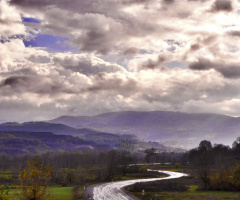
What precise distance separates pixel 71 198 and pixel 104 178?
73254mm

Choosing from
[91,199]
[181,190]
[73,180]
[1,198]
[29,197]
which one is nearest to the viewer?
[1,198]

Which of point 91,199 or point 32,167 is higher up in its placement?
point 32,167

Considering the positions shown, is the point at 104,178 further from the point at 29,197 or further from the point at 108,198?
the point at 29,197

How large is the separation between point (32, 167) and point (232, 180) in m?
74.2

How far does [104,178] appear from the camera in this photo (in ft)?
510

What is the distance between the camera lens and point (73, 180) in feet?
487

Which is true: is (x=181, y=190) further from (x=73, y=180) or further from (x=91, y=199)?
(x=73, y=180)

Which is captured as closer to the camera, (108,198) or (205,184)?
(108,198)

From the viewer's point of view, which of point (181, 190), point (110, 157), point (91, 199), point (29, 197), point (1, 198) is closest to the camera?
point (1, 198)

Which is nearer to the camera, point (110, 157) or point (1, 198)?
point (1, 198)

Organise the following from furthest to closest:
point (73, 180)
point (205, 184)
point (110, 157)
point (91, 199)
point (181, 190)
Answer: point (110, 157)
point (73, 180)
point (205, 184)
point (181, 190)
point (91, 199)

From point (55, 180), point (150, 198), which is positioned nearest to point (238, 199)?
point (150, 198)

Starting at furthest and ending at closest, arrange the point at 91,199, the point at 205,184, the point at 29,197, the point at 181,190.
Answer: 1. the point at 205,184
2. the point at 181,190
3. the point at 91,199
4. the point at 29,197

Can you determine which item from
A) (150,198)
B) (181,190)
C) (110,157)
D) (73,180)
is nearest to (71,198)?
(150,198)
